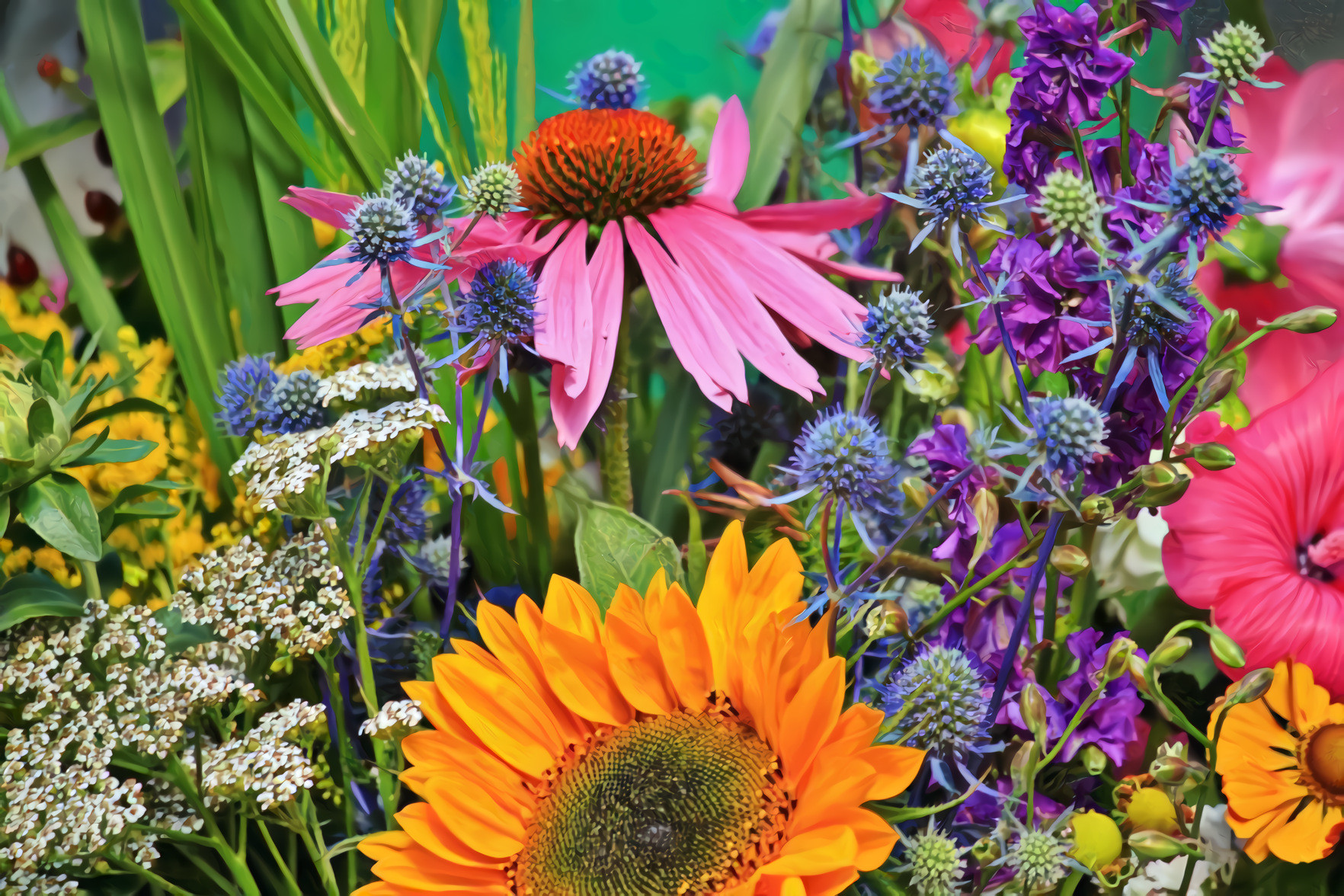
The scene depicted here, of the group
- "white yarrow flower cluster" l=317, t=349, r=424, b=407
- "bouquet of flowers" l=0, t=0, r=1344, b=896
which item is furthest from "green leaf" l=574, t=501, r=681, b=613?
"white yarrow flower cluster" l=317, t=349, r=424, b=407

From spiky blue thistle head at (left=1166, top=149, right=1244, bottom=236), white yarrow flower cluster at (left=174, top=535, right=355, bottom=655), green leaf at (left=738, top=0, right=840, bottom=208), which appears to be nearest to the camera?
spiky blue thistle head at (left=1166, top=149, right=1244, bottom=236)

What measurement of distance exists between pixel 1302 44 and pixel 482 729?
20.3 inches

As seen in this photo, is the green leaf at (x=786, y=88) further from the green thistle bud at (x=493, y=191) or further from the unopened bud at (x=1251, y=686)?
the unopened bud at (x=1251, y=686)

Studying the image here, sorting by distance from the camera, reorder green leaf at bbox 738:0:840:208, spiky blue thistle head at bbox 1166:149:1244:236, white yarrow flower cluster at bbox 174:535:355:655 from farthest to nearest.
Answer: green leaf at bbox 738:0:840:208 < white yarrow flower cluster at bbox 174:535:355:655 < spiky blue thistle head at bbox 1166:149:1244:236

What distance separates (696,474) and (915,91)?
8.4 inches

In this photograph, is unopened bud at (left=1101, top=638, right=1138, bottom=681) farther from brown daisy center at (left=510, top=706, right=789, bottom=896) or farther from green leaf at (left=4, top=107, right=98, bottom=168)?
green leaf at (left=4, top=107, right=98, bottom=168)

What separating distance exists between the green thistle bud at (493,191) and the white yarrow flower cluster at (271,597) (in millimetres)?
170

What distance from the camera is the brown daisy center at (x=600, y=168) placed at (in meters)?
0.50

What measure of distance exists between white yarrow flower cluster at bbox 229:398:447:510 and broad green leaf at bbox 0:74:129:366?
22 centimetres

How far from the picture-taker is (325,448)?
0.42 m

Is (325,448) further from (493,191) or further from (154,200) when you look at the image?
(154,200)

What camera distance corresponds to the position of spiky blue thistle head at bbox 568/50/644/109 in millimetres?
517

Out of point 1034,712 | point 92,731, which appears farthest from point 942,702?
point 92,731

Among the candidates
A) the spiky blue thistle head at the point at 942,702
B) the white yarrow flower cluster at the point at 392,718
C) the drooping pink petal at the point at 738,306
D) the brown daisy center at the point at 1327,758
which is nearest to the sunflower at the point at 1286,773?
the brown daisy center at the point at 1327,758
